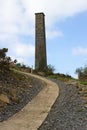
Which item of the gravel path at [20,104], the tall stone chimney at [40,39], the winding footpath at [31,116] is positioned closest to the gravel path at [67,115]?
the winding footpath at [31,116]

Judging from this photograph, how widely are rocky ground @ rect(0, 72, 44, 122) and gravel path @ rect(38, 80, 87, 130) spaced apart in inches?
46.4

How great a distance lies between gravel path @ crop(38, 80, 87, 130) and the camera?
363 inches

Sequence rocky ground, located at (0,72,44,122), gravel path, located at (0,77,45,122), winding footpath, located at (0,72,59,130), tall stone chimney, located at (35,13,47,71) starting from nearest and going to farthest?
winding footpath, located at (0,72,59,130)
gravel path, located at (0,77,45,122)
rocky ground, located at (0,72,44,122)
tall stone chimney, located at (35,13,47,71)

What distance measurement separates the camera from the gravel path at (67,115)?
30.2 ft

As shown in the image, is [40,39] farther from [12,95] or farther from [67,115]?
[67,115]

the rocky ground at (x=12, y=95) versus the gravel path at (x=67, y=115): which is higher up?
the rocky ground at (x=12, y=95)

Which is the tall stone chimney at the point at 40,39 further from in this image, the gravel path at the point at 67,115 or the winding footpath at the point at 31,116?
the winding footpath at the point at 31,116

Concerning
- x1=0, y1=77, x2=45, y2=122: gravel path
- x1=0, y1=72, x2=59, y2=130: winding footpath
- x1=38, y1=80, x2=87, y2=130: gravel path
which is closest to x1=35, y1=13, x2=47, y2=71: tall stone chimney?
x1=0, y1=77, x2=45, y2=122: gravel path

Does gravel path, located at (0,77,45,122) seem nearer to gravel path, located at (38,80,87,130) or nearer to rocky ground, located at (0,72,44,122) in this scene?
rocky ground, located at (0,72,44,122)

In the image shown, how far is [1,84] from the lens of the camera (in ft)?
48.4

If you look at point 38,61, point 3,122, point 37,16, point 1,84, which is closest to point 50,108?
point 3,122

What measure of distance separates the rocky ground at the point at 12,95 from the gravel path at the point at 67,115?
1179 mm

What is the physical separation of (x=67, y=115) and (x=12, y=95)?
312 centimetres

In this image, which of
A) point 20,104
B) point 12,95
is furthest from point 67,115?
point 12,95
